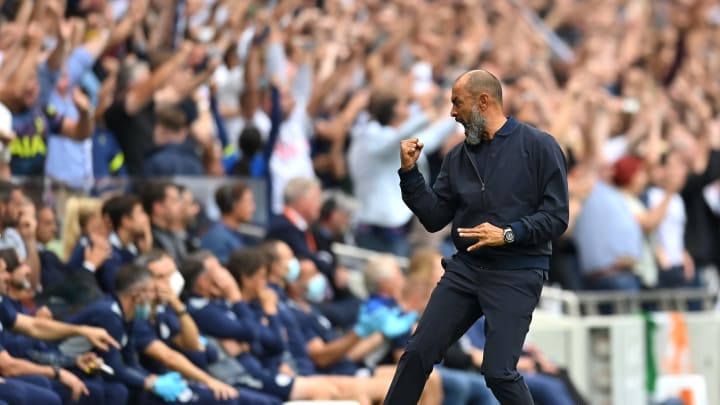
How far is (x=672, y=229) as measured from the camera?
52.9 ft

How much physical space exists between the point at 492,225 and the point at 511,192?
0.21 m

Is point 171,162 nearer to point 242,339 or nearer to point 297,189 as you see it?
point 297,189

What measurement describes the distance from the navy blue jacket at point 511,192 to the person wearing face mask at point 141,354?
6.97ft

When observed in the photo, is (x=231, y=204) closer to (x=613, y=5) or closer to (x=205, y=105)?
(x=205, y=105)

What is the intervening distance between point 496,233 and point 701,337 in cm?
742

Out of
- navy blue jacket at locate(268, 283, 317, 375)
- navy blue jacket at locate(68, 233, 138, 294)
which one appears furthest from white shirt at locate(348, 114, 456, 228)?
navy blue jacket at locate(68, 233, 138, 294)

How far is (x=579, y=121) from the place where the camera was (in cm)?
1681

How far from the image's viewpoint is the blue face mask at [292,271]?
38.3 ft

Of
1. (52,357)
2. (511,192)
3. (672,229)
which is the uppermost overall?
(672,229)

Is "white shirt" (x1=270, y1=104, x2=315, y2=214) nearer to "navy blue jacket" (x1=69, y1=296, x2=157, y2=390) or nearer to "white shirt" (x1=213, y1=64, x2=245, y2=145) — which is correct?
"white shirt" (x1=213, y1=64, x2=245, y2=145)

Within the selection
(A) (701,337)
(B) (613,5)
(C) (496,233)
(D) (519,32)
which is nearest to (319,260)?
(A) (701,337)

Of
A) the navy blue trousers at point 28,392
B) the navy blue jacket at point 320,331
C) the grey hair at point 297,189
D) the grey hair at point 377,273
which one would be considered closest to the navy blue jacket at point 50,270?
the navy blue trousers at point 28,392

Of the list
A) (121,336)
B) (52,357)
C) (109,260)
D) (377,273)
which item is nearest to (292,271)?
(377,273)

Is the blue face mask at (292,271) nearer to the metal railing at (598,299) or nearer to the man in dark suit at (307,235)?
the man in dark suit at (307,235)
